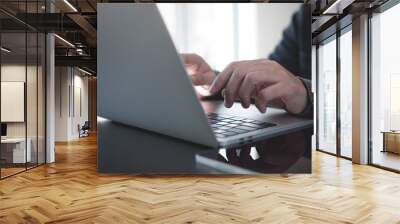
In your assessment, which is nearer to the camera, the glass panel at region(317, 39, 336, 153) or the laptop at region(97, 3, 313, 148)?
the laptop at region(97, 3, 313, 148)

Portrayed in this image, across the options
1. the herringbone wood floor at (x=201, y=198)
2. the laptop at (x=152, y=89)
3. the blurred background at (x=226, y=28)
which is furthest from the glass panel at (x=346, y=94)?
the blurred background at (x=226, y=28)

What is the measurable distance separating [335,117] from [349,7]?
336cm

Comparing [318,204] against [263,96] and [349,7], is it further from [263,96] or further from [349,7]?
[349,7]

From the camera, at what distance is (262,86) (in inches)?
244

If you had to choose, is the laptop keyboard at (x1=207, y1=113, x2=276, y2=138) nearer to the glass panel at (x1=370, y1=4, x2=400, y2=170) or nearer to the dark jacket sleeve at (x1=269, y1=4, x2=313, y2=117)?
the dark jacket sleeve at (x1=269, y1=4, x2=313, y2=117)

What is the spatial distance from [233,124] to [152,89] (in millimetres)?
1420

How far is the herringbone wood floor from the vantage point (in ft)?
12.6

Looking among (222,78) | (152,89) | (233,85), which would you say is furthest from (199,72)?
(152,89)

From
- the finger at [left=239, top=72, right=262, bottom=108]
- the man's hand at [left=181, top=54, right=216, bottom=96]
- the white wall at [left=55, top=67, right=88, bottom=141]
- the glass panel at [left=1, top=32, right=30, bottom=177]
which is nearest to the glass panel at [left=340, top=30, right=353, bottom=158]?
the finger at [left=239, top=72, right=262, bottom=108]

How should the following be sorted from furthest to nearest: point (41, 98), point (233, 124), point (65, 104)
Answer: point (65, 104), point (41, 98), point (233, 124)

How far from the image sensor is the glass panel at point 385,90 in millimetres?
6965

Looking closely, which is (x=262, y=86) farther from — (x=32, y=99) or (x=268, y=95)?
(x=32, y=99)

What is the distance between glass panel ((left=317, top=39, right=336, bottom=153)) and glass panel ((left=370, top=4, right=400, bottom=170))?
6.51ft

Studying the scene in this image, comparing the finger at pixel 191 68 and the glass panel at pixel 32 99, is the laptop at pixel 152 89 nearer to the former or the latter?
the finger at pixel 191 68
